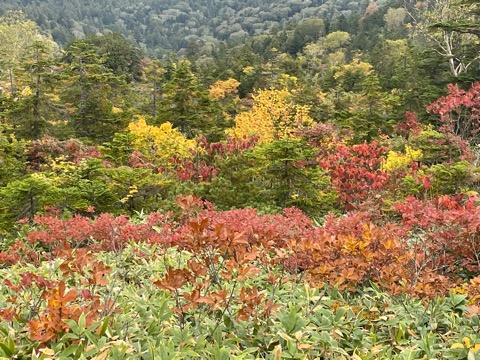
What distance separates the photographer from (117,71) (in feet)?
116

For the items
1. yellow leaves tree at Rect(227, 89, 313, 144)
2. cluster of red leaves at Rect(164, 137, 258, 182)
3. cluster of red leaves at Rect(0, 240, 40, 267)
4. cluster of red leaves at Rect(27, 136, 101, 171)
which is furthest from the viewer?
yellow leaves tree at Rect(227, 89, 313, 144)

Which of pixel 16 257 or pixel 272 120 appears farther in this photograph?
pixel 272 120

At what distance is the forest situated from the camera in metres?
2.26

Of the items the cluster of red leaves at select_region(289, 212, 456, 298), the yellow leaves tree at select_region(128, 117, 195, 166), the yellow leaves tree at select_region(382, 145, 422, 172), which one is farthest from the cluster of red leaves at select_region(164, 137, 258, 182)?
the cluster of red leaves at select_region(289, 212, 456, 298)

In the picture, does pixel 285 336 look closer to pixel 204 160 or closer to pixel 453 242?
pixel 453 242

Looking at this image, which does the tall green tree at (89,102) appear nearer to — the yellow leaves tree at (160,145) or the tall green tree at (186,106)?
the tall green tree at (186,106)

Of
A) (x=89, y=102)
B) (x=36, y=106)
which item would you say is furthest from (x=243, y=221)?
(x=89, y=102)

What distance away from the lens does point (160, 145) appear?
40.9 ft

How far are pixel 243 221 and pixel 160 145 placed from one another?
26.7ft

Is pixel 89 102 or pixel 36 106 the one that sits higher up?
pixel 36 106

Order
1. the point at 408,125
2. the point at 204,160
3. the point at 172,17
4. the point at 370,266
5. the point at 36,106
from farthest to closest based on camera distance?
the point at 172,17 → the point at 408,125 → the point at 36,106 → the point at 204,160 → the point at 370,266

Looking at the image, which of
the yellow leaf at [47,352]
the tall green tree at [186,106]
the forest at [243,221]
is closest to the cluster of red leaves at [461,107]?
the forest at [243,221]

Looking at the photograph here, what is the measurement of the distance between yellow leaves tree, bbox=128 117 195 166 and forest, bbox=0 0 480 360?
0.05 m

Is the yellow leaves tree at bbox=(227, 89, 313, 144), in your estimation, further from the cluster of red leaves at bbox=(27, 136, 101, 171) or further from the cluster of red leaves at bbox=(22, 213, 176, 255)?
the cluster of red leaves at bbox=(22, 213, 176, 255)
